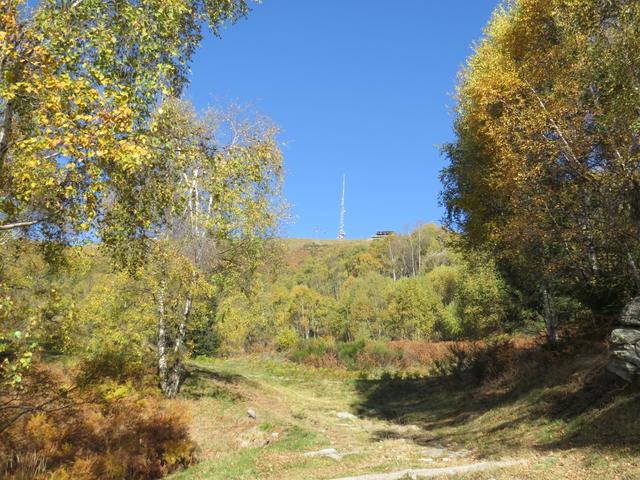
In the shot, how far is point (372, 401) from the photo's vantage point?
2348 cm

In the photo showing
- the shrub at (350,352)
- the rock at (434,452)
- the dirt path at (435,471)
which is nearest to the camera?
the dirt path at (435,471)

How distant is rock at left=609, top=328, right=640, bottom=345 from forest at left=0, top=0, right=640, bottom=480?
0.06m

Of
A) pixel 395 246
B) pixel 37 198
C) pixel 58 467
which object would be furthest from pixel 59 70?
pixel 395 246

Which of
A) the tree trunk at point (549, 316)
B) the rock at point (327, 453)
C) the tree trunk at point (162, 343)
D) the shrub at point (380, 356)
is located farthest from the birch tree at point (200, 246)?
the shrub at point (380, 356)

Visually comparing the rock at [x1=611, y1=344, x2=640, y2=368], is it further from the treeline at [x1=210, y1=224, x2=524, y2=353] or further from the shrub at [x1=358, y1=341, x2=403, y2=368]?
the shrub at [x1=358, y1=341, x2=403, y2=368]

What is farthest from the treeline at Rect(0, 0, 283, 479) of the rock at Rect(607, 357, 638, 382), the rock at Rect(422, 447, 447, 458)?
the rock at Rect(607, 357, 638, 382)

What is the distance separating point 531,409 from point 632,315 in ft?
14.8

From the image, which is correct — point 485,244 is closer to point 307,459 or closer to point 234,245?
point 234,245

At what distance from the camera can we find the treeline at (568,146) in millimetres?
10297

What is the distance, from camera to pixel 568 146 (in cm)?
1245

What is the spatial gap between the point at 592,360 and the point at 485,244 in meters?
7.52

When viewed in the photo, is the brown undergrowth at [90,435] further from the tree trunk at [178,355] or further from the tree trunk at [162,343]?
the tree trunk at [178,355]

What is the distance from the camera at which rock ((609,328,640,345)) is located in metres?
9.90

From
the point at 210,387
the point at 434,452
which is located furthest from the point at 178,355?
the point at 434,452
